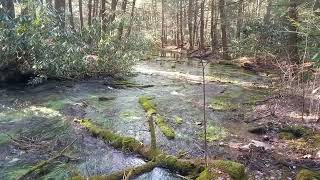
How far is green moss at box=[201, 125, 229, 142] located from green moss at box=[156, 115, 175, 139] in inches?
27.7

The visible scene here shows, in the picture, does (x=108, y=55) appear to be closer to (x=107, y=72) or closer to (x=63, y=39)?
(x=107, y=72)

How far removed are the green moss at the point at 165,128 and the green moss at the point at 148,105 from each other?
24.5 inches

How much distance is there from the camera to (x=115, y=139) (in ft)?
25.2

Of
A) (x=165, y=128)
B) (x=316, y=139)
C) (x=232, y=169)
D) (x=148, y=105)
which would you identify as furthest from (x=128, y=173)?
(x=148, y=105)

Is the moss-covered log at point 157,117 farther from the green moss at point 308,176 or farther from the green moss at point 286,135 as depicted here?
the green moss at point 308,176

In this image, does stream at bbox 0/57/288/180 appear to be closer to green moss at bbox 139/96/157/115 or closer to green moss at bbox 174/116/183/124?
green moss at bbox 174/116/183/124

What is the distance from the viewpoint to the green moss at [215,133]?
821 cm

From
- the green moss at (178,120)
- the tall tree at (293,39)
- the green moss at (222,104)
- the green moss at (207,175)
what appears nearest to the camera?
the green moss at (207,175)

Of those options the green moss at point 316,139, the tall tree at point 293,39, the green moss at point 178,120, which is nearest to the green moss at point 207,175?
the green moss at point 316,139

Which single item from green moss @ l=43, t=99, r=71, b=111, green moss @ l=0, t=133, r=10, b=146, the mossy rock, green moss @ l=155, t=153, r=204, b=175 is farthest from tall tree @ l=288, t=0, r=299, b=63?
green moss @ l=0, t=133, r=10, b=146

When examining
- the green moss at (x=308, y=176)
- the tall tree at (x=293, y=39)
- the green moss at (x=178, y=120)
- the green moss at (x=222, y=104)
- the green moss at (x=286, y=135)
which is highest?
the tall tree at (x=293, y=39)

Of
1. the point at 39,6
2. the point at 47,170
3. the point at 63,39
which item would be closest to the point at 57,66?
the point at 63,39

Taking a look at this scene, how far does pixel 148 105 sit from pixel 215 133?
2.66 m

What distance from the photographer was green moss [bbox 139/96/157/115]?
10031 millimetres
